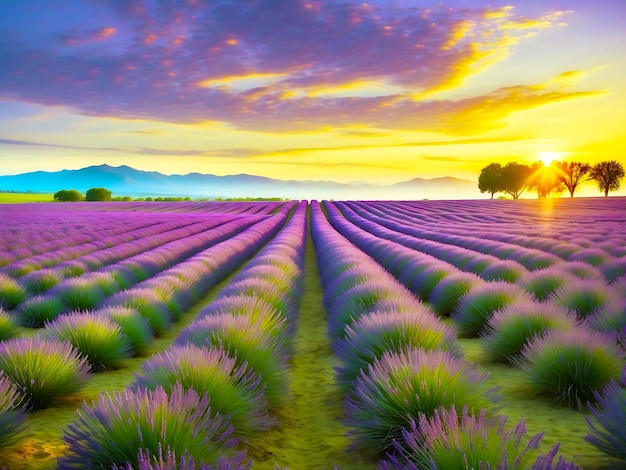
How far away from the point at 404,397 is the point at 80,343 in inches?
153

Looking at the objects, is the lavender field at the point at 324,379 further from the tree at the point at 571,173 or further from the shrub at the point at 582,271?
the tree at the point at 571,173

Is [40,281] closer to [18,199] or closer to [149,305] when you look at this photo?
[149,305]

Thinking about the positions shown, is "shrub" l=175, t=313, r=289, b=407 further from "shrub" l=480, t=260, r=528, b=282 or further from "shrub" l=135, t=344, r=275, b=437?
"shrub" l=480, t=260, r=528, b=282

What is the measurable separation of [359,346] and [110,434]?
237cm

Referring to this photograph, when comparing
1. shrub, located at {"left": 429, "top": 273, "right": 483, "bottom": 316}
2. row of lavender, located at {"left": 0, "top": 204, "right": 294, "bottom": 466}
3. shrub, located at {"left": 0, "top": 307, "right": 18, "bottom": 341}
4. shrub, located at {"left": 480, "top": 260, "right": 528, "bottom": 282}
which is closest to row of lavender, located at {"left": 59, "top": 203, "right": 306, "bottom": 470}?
row of lavender, located at {"left": 0, "top": 204, "right": 294, "bottom": 466}

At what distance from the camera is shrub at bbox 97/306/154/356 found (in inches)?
241

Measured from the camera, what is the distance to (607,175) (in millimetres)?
83250

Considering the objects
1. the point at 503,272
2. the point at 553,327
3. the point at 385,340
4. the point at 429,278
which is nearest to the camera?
the point at 385,340

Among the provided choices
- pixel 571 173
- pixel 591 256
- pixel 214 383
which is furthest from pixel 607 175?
pixel 214 383

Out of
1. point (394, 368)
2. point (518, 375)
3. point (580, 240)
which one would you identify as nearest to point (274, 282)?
→ point (518, 375)

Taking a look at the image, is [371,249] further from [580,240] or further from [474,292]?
[474,292]

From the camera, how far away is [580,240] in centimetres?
1384

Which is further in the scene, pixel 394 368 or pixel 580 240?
pixel 580 240

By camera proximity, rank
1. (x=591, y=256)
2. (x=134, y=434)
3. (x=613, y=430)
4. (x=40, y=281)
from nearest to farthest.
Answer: (x=134, y=434) → (x=613, y=430) → (x=40, y=281) → (x=591, y=256)
